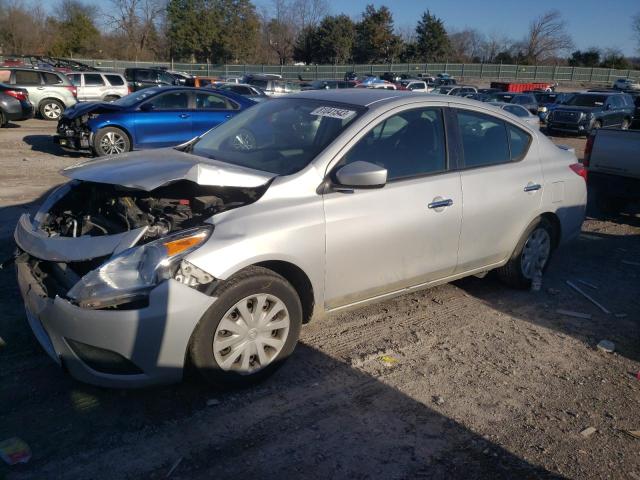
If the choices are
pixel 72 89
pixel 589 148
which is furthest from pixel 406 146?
pixel 72 89

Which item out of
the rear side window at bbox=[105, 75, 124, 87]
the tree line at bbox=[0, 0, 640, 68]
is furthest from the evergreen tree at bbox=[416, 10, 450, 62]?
the rear side window at bbox=[105, 75, 124, 87]

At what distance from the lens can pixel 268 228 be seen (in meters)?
3.41

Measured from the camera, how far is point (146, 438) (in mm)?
3057

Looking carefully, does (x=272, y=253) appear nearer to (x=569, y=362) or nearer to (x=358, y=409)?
(x=358, y=409)

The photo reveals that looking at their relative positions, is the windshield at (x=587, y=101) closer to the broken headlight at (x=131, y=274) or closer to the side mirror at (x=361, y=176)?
the side mirror at (x=361, y=176)

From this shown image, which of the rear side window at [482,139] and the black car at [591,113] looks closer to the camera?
the rear side window at [482,139]

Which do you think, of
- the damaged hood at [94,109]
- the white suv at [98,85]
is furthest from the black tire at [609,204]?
the white suv at [98,85]

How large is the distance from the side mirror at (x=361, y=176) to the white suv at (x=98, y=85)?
2026 centimetres

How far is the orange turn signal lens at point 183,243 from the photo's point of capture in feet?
10.2

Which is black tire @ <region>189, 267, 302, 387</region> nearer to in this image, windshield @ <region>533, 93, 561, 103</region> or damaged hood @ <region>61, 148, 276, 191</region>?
damaged hood @ <region>61, 148, 276, 191</region>

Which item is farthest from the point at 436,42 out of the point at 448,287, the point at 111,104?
the point at 448,287

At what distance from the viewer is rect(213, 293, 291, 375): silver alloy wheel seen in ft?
10.9

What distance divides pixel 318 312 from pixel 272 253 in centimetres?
65

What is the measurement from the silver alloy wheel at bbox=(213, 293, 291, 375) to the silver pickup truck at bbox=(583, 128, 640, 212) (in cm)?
629
